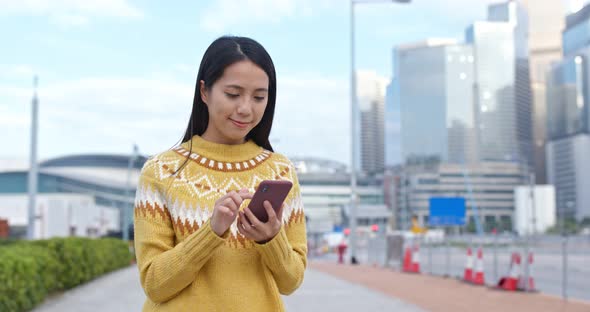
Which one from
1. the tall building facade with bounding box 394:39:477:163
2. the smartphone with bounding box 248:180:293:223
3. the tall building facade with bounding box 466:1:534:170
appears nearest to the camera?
the smartphone with bounding box 248:180:293:223

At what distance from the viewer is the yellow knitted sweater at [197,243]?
2.24 meters

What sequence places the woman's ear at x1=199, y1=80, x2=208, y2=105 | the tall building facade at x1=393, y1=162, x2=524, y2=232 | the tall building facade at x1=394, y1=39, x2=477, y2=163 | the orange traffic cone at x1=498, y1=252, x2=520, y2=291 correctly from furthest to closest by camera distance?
the tall building facade at x1=394, y1=39, x2=477, y2=163 < the tall building facade at x1=393, y1=162, x2=524, y2=232 < the orange traffic cone at x1=498, y1=252, x2=520, y2=291 < the woman's ear at x1=199, y1=80, x2=208, y2=105

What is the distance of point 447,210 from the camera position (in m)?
25.6

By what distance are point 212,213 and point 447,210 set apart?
24.0 metres

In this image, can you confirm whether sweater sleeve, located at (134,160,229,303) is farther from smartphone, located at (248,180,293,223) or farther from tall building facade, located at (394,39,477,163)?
tall building facade, located at (394,39,477,163)

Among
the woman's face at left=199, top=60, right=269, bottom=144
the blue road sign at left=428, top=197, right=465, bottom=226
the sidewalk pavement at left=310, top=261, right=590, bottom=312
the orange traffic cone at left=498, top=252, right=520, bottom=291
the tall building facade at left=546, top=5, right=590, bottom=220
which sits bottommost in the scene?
the sidewalk pavement at left=310, top=261, right=590, bottom=312

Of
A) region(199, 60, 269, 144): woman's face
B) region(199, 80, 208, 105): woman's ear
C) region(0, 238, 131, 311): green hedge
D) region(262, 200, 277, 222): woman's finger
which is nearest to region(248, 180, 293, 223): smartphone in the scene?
region(262, 200, 277, 222): woman's finger

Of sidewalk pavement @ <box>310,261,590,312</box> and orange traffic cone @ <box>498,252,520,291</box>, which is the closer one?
sidewalk pavement @ <box>310,261,590,312</box>

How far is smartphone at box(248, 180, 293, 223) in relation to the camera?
203 cm

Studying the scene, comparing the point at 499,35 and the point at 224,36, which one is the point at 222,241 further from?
the point at 499,35

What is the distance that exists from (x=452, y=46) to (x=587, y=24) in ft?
104

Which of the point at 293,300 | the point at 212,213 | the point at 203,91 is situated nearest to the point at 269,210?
the point at 212,213

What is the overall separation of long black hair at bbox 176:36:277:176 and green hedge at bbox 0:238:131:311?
24.4 ft

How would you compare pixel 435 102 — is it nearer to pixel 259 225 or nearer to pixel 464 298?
pixel 464 298
